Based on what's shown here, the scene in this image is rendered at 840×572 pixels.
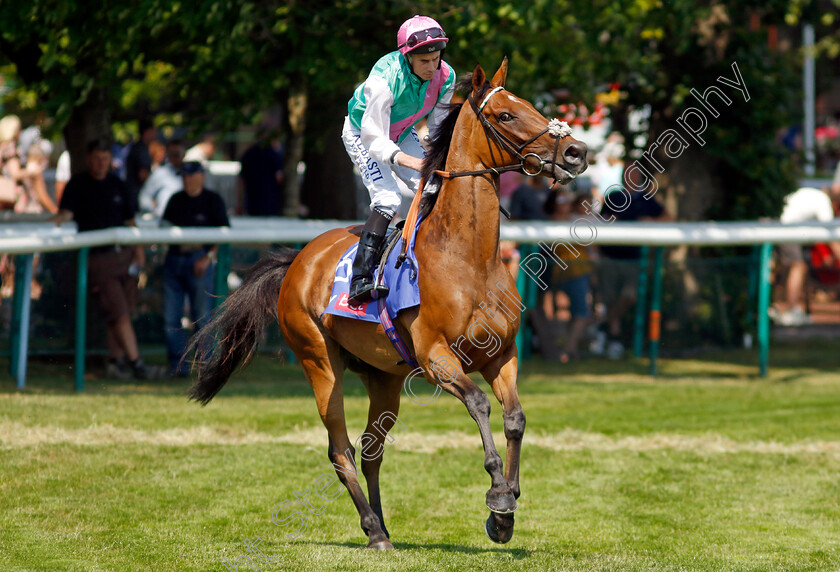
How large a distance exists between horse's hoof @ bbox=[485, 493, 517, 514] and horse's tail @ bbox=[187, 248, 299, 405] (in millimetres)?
2243

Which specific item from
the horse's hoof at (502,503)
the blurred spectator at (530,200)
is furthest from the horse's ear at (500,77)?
the blurred spectator at (530,200)

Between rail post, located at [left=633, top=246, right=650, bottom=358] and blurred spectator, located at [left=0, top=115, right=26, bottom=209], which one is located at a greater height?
blurred spectator, located at [left=0, top=115, right=26, bottom=209]

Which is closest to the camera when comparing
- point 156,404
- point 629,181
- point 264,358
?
point 156,404

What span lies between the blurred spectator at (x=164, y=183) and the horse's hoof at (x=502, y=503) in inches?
362

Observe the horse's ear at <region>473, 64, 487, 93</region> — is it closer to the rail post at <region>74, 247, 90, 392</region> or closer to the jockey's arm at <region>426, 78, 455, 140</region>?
the jockey's arm at <region>426, 78, 455, 140</region>

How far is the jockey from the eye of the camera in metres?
5.39

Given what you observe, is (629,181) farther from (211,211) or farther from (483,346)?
(483,346)

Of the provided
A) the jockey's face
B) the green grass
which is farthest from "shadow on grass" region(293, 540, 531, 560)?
the jockey's face

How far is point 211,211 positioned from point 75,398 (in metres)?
2.41

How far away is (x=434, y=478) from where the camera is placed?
24.0 ft

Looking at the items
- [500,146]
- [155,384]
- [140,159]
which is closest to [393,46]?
[155,384]

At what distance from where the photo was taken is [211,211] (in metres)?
10.7

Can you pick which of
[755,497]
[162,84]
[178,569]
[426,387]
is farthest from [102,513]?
[162,84]

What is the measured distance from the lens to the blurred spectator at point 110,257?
979cm
